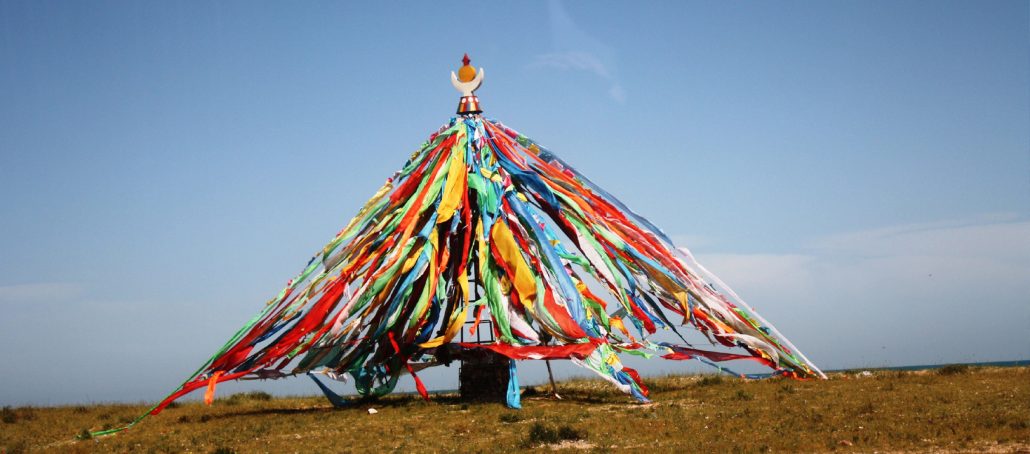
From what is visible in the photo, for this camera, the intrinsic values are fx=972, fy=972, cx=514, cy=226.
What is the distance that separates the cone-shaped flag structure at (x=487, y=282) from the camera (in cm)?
2245

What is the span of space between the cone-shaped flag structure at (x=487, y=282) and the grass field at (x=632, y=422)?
3.67 ft

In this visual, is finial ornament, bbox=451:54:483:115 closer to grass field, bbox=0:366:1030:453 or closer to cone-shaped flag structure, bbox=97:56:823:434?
cone-shaped flag structure, bbox=97:56:823:434

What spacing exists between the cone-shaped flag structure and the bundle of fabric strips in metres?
0.03

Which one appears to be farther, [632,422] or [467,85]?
[467,85]

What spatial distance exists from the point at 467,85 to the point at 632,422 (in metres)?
10.7

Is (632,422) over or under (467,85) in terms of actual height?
under

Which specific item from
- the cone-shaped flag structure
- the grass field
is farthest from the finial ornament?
the grass field

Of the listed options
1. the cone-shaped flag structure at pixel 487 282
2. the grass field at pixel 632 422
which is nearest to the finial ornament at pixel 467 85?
the cone-shaped flag structure at pixel 487 282

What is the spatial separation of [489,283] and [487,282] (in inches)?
2.2

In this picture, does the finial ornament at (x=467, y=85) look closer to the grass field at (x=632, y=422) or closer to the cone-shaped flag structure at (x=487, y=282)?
the cone-shaped flag structure at (x=487, y=282)

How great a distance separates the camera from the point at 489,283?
22750 mm

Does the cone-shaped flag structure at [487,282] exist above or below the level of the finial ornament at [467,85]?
below

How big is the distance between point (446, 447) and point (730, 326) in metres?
9.40

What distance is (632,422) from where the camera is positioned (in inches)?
767
